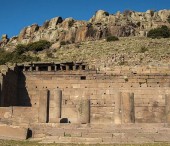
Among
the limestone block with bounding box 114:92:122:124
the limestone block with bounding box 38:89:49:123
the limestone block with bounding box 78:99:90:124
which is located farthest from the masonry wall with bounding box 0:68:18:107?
the limestone block with bounding box 114:92:122:124

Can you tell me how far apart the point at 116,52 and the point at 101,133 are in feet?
116

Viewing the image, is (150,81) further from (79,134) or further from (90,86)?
(79,134)

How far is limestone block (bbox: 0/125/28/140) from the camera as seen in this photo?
736 inches

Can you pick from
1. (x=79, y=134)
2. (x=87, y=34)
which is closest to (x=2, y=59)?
(x=87, y=34)

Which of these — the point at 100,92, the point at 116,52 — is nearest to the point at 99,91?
the point at 100,92

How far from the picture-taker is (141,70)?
2852 cm

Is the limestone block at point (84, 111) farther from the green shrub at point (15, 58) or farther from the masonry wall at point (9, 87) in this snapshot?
the green shrub at point (15, 58)

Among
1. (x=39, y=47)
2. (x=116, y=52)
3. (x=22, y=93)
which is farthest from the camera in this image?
(x=39, y=47)

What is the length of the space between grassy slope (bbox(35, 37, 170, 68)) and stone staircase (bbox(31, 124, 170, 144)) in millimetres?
23830

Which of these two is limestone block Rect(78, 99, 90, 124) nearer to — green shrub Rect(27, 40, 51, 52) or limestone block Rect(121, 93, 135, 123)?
limestone block Rect(121, 93, 135, 123)

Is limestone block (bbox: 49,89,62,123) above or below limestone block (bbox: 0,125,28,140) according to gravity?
above

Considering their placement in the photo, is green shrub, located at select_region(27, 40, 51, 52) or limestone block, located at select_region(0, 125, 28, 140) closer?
limestone block, located at select_region(0, 125, 28, 140)

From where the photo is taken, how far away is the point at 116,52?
52.8m

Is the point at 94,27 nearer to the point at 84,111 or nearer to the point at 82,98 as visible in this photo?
the point at 82,98
